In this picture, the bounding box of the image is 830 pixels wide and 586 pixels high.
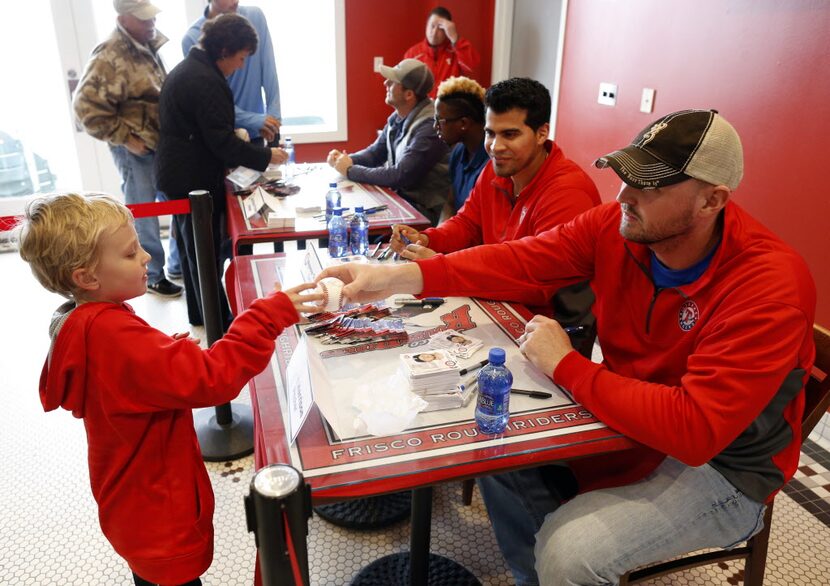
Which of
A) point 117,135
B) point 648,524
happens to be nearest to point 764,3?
point 648,524

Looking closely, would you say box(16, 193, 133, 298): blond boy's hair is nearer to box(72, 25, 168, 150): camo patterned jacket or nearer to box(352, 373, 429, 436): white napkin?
box(352, 373, 429, 436): white napkin

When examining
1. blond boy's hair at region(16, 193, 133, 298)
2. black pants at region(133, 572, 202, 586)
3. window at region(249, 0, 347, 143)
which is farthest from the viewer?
window at region(249, 0, 347, 143)

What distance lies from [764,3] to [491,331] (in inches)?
78.0

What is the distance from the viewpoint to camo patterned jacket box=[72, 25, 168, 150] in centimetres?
309

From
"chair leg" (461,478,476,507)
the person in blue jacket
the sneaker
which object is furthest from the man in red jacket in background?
"chair leg" (461,478,476,507)

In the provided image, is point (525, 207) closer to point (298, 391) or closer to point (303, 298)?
point (303, 298)

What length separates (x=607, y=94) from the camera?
3.54 m

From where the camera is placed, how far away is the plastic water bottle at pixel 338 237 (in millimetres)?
2191

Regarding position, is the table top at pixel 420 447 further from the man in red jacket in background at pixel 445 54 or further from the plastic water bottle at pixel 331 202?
the man in red jacket in background at pixel 445 54

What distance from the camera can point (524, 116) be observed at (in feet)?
6.76

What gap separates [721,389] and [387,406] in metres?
0.66

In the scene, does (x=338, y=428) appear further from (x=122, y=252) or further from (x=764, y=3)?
(x=764, y=3)

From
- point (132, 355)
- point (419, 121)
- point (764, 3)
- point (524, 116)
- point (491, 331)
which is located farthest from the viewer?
point (419, 121)

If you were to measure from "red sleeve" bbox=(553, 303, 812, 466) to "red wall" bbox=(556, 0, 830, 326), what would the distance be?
5.00ft
